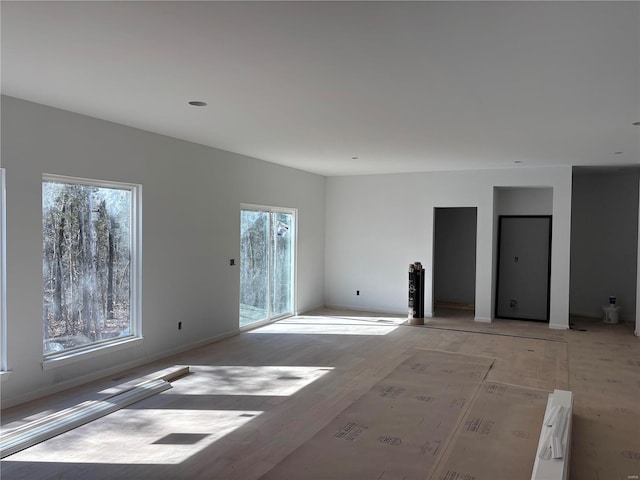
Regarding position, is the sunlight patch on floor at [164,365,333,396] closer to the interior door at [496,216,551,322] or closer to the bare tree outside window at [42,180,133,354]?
the bare tree outside window at [42,180,133,354]

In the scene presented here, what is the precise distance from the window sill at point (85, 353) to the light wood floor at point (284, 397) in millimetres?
292

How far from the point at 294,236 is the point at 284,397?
443 centimetres

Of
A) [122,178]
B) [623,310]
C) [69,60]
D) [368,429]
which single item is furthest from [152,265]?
[623,310]

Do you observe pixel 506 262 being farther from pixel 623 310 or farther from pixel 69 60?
pixel 69 60

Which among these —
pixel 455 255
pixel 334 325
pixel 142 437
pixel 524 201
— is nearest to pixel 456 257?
pixel 455 255

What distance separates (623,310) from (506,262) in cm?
229

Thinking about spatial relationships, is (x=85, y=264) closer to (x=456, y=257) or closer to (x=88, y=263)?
(x=88, y=263)

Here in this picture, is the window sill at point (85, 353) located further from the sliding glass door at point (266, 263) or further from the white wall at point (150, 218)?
the sliding glass door at point (266, 263)

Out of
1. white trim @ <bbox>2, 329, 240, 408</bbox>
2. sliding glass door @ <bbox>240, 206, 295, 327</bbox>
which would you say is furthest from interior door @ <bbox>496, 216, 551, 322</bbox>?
white trim @ <bbox>2, 329, 240, 408</bbox>

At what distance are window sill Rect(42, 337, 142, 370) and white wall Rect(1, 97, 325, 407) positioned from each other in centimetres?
6

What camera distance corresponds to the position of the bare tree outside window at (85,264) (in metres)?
4.52

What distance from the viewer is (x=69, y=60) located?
3107 millimetres

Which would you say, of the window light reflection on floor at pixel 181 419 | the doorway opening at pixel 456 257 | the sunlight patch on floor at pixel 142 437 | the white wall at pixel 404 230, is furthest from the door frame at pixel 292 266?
the sunlight patch on floor at pixel 142 437

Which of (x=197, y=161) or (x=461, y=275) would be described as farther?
(x=461, y=275)
